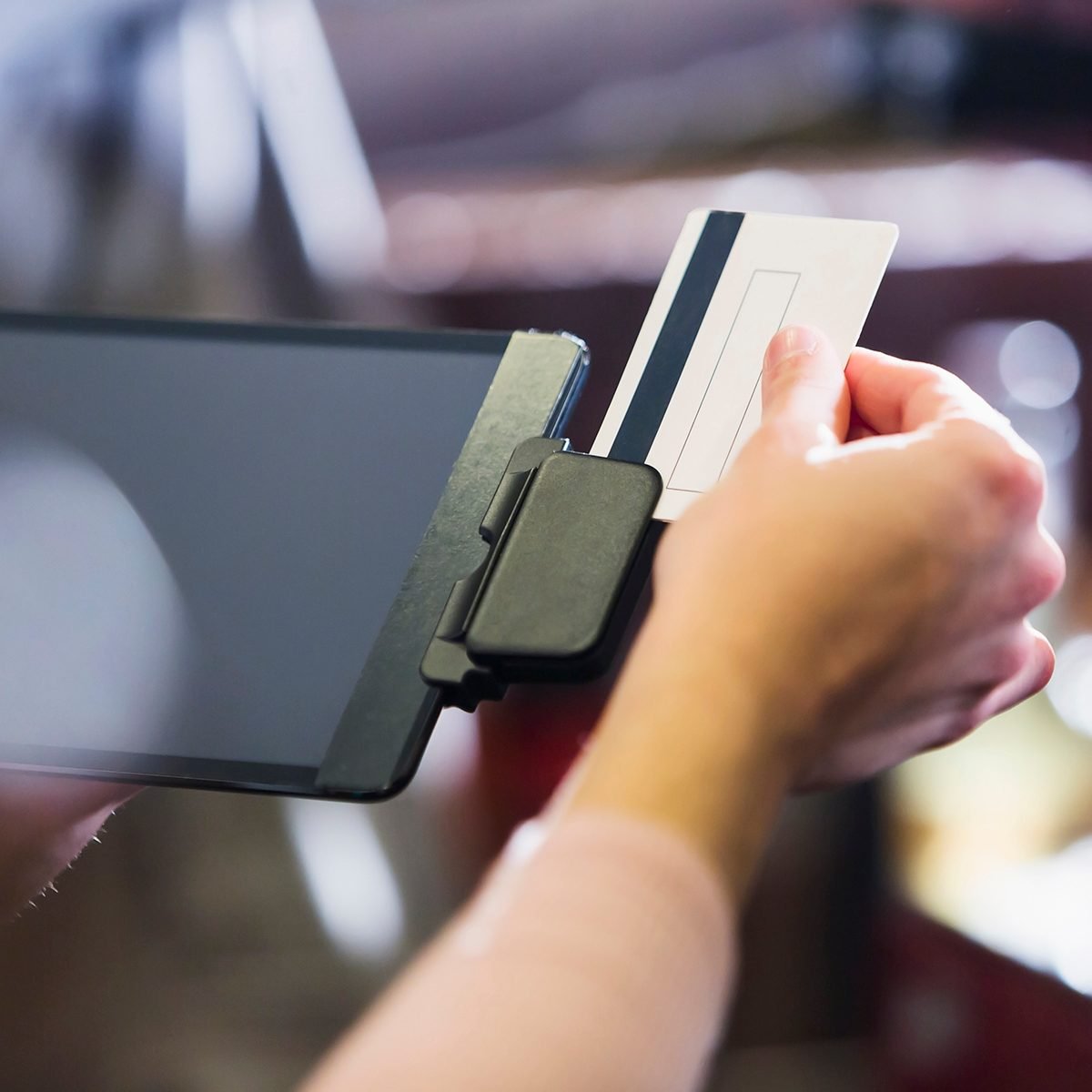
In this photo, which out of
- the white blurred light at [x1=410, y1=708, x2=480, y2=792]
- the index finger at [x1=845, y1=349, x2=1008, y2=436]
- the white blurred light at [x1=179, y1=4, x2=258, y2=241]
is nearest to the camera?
the index finger at [x1=845, y1=349, x2=1008, y2=436]

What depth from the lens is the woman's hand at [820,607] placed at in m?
0.28

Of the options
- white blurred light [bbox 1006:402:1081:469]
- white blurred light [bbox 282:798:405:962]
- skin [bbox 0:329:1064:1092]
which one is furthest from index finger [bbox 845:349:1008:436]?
white blurred light [bbox 1006:402:1081:469]

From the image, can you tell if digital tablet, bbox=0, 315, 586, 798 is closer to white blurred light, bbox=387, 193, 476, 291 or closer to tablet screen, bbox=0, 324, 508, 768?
tablet screen, bbox=0, 324, 508, 768

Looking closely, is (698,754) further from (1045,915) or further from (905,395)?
(1045,915)

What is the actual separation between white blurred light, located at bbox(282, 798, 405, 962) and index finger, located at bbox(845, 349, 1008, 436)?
0.47 m

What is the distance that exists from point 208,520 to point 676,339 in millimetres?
173

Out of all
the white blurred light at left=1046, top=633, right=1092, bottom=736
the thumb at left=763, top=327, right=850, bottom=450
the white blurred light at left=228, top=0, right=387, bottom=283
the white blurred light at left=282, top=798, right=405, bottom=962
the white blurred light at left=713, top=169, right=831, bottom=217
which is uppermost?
the thumb at left=763, top=327, right=850, bottom=450

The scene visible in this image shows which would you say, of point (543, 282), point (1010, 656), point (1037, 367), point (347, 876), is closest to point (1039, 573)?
point (1010, 656)

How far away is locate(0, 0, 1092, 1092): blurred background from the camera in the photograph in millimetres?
689

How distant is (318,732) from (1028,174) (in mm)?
1081

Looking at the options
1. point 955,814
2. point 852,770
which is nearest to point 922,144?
point 955,814

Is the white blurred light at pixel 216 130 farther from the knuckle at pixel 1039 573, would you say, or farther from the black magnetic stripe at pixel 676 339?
the knuckle at pixel 1039 573

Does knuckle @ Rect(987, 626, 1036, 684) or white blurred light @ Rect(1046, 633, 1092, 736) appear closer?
knuckle @ Rect(987, 626, 1036, 684)

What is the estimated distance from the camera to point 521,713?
991mm
